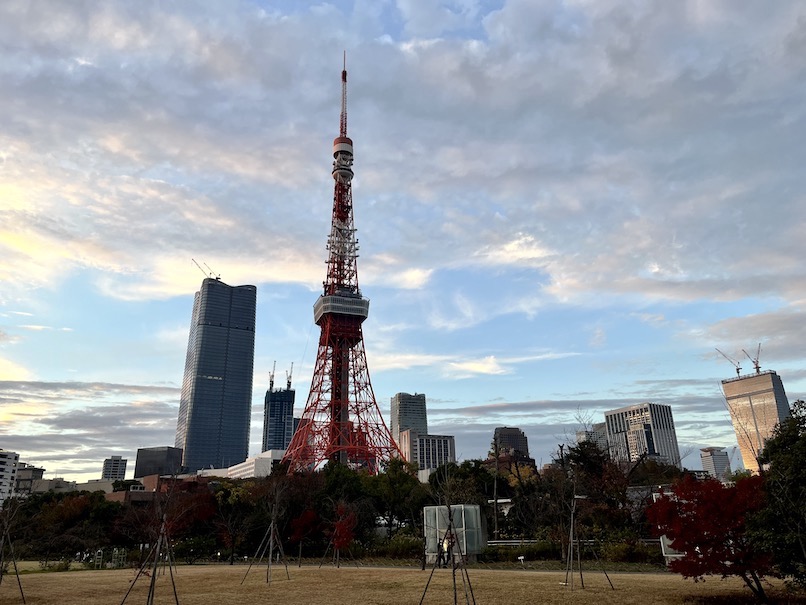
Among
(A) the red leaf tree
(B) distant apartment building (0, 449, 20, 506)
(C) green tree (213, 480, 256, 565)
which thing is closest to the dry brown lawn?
(A) the red leaf tree

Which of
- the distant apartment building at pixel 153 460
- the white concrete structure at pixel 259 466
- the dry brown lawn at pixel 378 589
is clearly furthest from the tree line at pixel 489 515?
the distant apartment building at pixel 153 460

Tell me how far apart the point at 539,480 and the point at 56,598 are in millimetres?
35157

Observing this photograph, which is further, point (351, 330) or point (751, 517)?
point (351, 330)

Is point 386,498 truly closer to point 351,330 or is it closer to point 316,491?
point 316,491

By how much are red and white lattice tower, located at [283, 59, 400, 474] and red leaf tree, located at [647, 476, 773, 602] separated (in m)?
52.0

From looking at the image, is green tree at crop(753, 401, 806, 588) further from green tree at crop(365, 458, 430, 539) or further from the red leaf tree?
green tree at crop(365, 458, 430, 539)

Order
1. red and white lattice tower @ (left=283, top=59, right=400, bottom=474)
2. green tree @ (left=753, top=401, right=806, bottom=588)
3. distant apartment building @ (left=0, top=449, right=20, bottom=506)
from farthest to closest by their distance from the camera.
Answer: distant apartment building @ (left=0, top=449, right=20, bottom=506) < red and white lattice tower @ (left=283, top=59, right=400, bottom=474) < green tree @ (left=753, top=401, right=806, bottom=588)

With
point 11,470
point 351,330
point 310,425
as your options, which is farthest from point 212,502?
point 11,470

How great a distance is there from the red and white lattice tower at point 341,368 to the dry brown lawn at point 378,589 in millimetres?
38704

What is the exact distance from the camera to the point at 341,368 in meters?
76.9

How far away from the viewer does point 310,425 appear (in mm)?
70688

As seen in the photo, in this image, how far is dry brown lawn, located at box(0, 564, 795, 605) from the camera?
16.5 meters

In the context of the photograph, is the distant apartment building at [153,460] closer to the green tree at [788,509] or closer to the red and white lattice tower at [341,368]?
the red and white lattice tower at [341,368]

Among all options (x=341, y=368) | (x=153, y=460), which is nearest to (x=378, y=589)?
(x=341, y=368)
